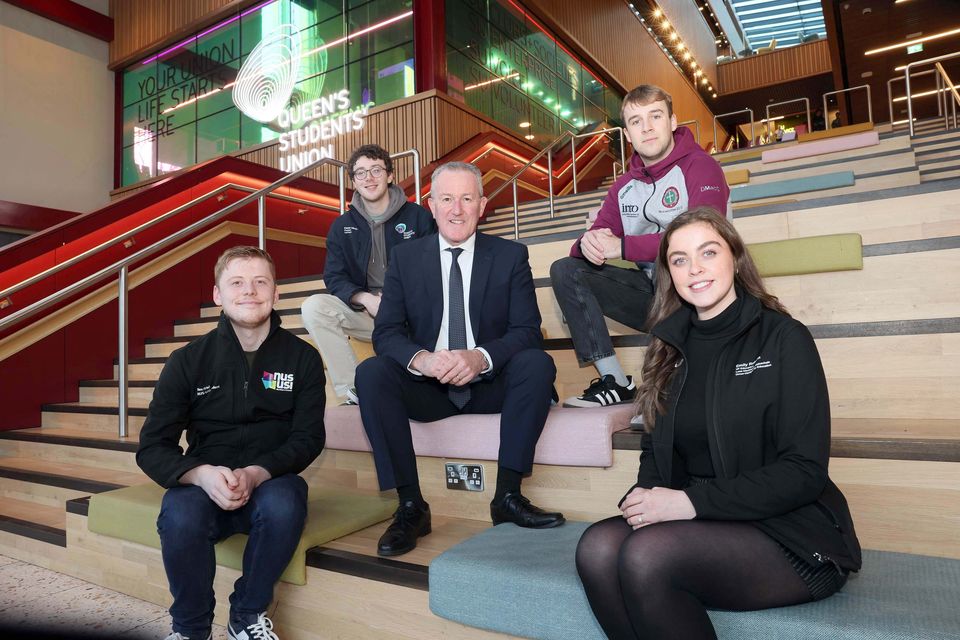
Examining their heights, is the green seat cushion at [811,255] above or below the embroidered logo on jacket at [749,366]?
above

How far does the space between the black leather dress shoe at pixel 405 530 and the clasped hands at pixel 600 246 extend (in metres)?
0.97

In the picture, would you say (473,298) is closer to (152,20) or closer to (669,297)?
(669,297)

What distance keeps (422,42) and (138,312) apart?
442cm

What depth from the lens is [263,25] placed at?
863 centimetres

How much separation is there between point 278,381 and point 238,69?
8354 mm

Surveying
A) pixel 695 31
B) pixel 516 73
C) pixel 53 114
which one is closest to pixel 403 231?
pixel 516 73

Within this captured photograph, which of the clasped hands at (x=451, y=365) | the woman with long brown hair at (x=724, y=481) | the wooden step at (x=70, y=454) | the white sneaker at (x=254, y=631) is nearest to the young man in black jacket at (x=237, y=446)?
the white sneaker at (x=254, y=631)

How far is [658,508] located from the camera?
1173mm

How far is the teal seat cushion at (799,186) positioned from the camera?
409 cm

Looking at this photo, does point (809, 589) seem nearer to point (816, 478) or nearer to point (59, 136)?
point (816, 478)

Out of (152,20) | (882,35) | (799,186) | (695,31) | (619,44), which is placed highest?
(695,31)

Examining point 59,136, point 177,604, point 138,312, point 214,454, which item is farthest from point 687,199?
point 59,136

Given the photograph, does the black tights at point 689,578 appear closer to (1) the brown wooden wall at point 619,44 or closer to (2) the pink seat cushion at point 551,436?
(2) the pink seat cushion at point 551,436

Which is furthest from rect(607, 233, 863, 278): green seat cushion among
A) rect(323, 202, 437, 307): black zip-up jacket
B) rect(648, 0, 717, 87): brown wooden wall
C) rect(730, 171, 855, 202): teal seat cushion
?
rect(648, 0, 717, 87): brown wooden wall
